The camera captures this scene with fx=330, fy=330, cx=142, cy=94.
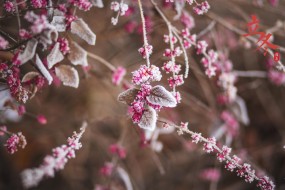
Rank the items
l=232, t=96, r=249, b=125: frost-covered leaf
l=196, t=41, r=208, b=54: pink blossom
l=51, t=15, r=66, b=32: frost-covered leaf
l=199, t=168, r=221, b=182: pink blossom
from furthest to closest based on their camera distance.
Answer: l=199, t=168, r=221, b=182: pink blossom < l=232, t=96, r=249, b=125: frost-covered leaf < l=196, t=41, r=208, b=54: pink blossom < l=51, t=15, r=66, b=32: frost-covered leaf

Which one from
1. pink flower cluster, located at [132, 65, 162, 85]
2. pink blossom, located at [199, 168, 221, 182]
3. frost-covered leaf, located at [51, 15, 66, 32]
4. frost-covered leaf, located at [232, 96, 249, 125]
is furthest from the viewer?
pink blossom, located at [199, 168, 221, 182]

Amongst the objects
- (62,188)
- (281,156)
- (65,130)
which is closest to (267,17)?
(281,156)

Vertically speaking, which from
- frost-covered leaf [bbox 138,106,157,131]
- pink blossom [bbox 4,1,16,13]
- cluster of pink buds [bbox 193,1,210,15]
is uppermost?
cluster of pink buds [bbox 193,1,210,15]

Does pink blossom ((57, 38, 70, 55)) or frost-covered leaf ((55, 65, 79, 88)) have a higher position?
pink blossom ((57, 38, 70, 55))

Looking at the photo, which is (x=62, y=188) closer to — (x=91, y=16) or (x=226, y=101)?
(x=91, y=16)

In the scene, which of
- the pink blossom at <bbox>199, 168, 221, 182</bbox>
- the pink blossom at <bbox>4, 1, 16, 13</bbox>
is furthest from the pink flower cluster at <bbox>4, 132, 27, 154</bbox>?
the pink blossom at <bbox>199, 168, 221, 182</bbox>

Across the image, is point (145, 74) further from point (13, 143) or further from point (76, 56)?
point (13, 143)

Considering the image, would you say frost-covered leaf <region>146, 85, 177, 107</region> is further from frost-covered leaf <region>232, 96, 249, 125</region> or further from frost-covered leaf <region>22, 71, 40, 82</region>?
frost-covered leaf <region>232, 96, 249, 125</region>
